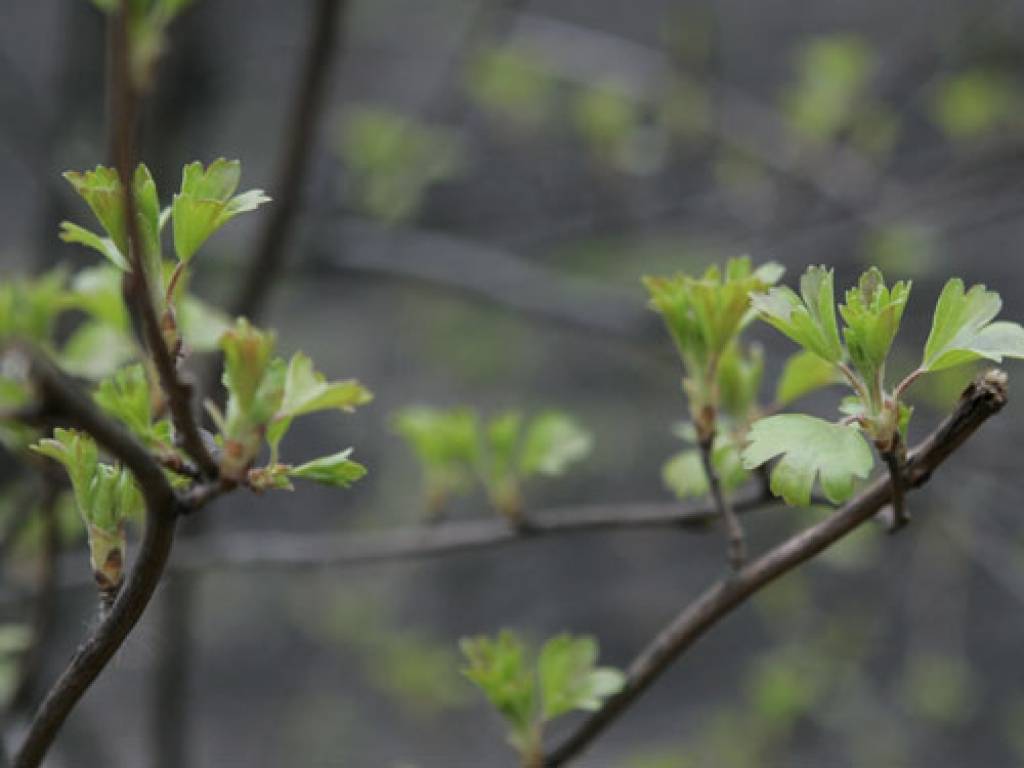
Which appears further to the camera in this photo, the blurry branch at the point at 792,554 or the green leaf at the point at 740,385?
the green leaf at the point at 740,385

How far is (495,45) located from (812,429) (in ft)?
5.64

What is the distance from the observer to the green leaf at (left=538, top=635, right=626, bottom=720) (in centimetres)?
69

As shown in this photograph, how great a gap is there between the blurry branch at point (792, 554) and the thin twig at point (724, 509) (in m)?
0.01

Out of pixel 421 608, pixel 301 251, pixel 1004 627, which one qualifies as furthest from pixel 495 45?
pixel 1004 627

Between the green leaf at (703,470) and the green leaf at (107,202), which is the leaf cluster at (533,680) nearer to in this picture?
the green leaf at (703,470)

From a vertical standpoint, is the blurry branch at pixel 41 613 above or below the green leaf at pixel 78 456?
below

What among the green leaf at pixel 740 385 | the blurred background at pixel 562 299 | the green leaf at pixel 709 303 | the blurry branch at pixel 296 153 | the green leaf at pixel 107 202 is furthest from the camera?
the blurred background at pixel 562 299

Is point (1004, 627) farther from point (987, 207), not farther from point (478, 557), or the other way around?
point (987, 207)

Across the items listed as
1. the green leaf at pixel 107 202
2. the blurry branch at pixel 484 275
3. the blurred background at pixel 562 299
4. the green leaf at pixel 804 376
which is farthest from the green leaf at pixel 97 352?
the blurry branch at pixel 484 275

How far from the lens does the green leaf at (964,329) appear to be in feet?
1.82

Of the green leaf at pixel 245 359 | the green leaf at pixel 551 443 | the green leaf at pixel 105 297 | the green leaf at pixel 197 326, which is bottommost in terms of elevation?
the green leaf at pixel 551 443

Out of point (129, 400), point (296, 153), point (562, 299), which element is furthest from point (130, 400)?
point (562, 299)

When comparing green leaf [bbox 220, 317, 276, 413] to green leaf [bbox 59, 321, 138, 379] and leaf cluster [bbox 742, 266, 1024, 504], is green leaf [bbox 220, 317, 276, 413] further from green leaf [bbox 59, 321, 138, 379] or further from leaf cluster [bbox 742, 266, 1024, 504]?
green leaf [bbox 59, 321, 138, 379]

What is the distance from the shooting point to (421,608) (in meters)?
3.89
